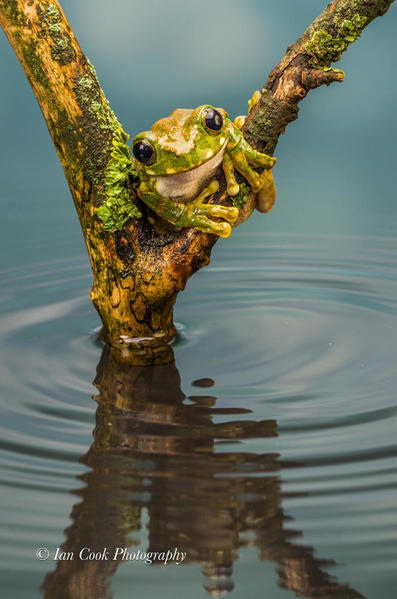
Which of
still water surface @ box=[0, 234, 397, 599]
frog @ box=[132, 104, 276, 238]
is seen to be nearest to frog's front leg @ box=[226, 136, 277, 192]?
frog @ box=[132, 104, 276, 238]

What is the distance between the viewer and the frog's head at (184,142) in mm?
2742

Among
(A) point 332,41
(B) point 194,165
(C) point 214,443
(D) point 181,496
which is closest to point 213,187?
(B) point 194,165

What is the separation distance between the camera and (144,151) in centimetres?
277

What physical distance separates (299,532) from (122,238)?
1.39m

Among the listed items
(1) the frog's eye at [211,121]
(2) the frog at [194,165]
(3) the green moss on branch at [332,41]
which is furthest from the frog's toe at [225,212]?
(3) the green moss on branch at [332,41]

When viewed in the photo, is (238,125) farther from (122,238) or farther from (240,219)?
(122,238)

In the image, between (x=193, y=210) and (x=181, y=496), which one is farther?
(x=193, y=210)

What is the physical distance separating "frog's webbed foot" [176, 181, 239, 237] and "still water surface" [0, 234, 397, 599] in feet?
2.01

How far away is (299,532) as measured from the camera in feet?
6.73

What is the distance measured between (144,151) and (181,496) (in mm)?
1180

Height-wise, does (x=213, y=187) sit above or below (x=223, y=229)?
above

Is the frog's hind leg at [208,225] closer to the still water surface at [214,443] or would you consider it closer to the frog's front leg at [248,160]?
the frog's front leg at [248,160]

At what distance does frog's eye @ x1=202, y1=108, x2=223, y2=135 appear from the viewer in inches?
108

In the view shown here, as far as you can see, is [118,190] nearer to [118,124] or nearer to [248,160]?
[118,124]
